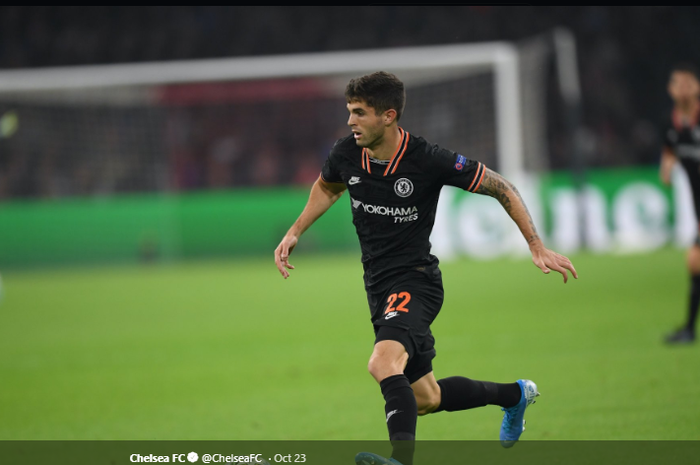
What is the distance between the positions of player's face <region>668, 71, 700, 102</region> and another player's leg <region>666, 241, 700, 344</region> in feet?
4.61

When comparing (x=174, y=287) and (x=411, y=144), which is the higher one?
(x=174, y=287)

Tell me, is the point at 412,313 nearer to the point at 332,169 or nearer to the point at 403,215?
the point at 403,215

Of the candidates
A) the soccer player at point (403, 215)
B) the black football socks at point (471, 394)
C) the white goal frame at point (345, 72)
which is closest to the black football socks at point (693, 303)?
the black football socks at point (471, 394)

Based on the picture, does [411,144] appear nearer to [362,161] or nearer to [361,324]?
[362,161]

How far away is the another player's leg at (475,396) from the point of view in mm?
4797

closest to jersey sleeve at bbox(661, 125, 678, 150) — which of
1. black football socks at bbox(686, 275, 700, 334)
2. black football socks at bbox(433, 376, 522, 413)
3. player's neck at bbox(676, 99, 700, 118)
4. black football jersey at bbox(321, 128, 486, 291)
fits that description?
player's neck at bbox(676, 99, 700, 118)

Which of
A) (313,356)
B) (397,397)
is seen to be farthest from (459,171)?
(313,356)

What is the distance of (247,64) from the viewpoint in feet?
66.5

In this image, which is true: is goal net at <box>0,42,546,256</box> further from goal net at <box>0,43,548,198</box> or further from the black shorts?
the black shorts

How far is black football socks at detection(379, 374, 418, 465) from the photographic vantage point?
4.07m

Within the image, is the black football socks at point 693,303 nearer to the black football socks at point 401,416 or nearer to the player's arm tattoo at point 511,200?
the player's arm tattoo at point 511,200

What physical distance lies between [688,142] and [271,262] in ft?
42.0
